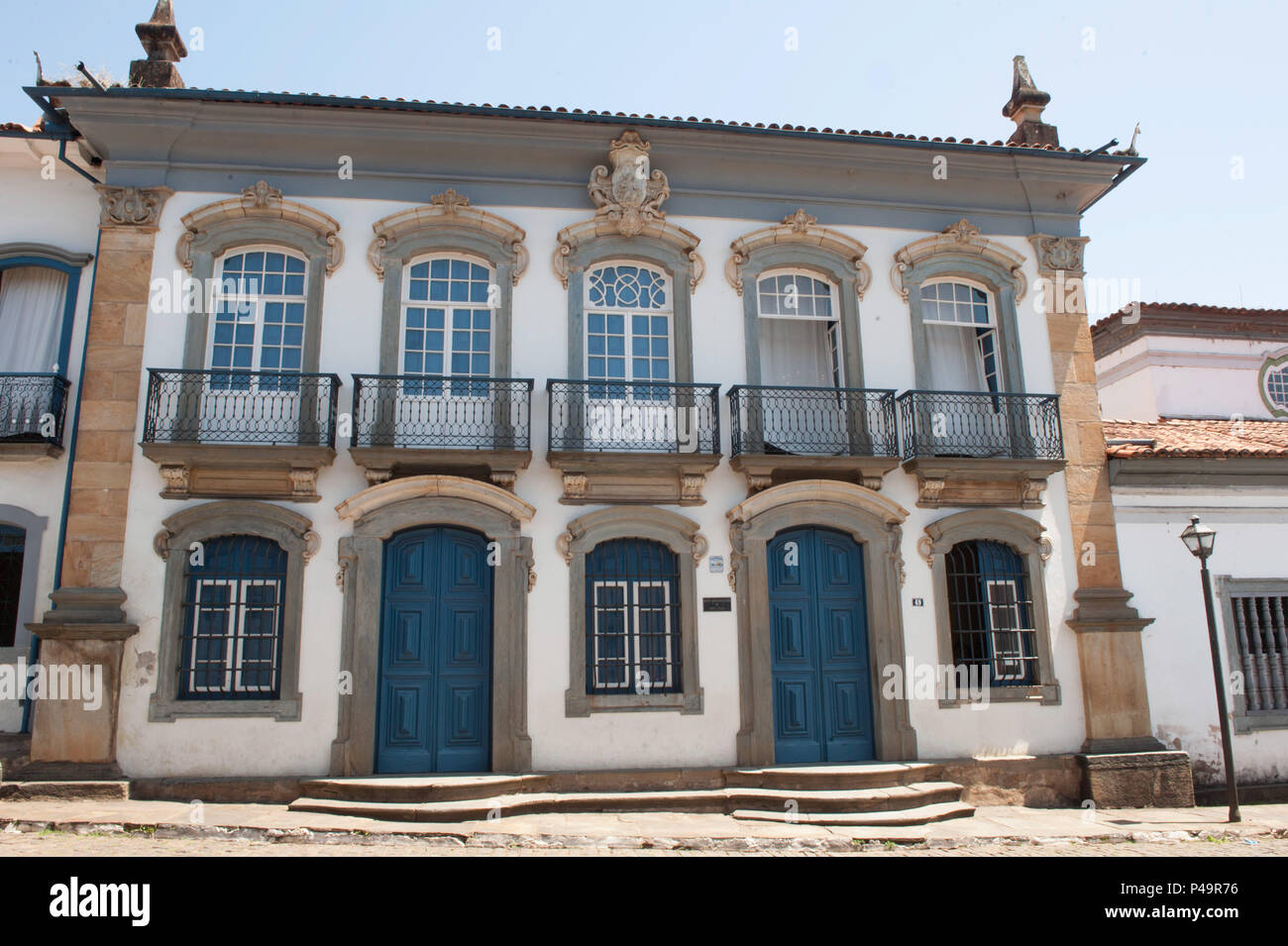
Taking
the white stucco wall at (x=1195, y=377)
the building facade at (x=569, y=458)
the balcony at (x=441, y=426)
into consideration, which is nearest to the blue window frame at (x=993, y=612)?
the building facade at (x=569, y=458)

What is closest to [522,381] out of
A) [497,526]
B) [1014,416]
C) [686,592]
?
[497,526]

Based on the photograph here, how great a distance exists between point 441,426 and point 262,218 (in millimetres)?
3302

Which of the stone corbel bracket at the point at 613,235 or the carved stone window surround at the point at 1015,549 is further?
the stone corbel bracket at the point at 613,235

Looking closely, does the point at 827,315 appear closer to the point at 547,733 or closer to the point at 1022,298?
the point at 1022,298

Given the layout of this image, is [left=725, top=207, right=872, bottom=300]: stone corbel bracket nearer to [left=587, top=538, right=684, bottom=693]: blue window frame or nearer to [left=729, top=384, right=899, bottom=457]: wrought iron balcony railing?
[left=729, top=384, right=899, bottom=457]: wrought iron balcony railing

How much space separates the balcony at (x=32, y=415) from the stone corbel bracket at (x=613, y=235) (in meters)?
5.80

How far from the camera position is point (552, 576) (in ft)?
34.9

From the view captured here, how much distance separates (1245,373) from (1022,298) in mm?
8609

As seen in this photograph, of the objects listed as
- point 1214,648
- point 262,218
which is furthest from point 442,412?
point 1214,648

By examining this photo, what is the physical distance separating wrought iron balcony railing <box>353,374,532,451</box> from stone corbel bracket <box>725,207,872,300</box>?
307 centimetres

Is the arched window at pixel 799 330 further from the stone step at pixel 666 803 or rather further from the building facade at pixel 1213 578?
the stone step at pixel 666 803

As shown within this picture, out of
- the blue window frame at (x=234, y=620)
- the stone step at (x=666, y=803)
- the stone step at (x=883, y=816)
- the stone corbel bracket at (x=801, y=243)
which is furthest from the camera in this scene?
the stone corbel bracket at (x=801, y=243)

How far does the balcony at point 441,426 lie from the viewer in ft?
34.4

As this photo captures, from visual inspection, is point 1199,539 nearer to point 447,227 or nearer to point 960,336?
point 960,336
